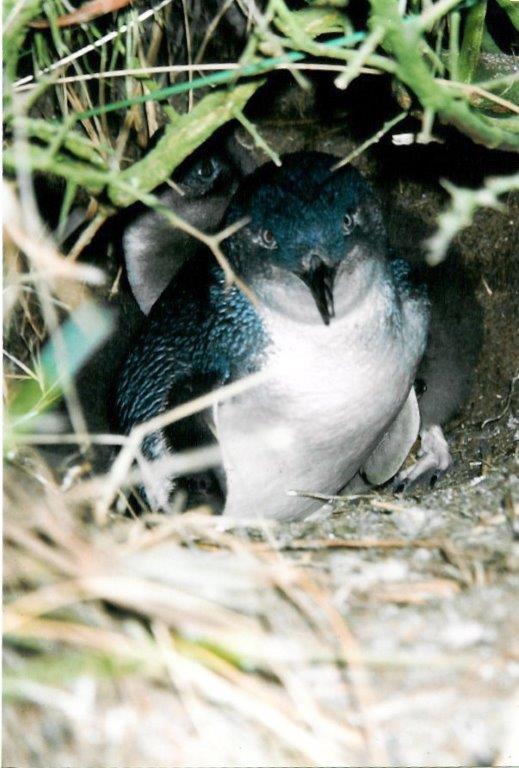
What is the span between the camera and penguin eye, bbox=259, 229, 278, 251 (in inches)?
87.5

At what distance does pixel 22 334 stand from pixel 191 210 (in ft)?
2.51

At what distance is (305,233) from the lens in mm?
2135

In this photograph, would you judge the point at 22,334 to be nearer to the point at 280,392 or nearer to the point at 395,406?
the point at 280,392

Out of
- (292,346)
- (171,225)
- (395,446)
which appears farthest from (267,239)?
(395,446)

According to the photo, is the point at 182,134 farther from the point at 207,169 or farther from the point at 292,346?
the point at 207,169

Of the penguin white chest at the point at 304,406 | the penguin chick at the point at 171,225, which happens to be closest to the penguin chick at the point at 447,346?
the penguin white chest at the point at 304,406

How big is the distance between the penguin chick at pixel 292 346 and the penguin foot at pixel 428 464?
246mm

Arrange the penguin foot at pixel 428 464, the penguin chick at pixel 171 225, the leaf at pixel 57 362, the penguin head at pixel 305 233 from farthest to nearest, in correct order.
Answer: the penguin chick at pixel 171 225, the penguin foot at pixel 428 464, the penguin head at pixel 305 233, the leaf at pixel 57 362

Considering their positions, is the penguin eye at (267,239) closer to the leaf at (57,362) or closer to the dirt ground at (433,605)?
the leaf at (57,362)

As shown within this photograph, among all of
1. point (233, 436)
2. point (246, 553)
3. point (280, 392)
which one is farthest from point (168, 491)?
point (246, 553)

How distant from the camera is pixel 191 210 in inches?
117

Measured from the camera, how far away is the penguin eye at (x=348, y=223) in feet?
7.22

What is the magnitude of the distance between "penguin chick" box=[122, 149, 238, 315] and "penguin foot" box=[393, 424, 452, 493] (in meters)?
0.93

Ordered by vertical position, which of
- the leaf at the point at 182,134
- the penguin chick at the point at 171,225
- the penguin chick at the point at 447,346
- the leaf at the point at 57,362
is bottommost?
the penguin chick at the point at 447,346
